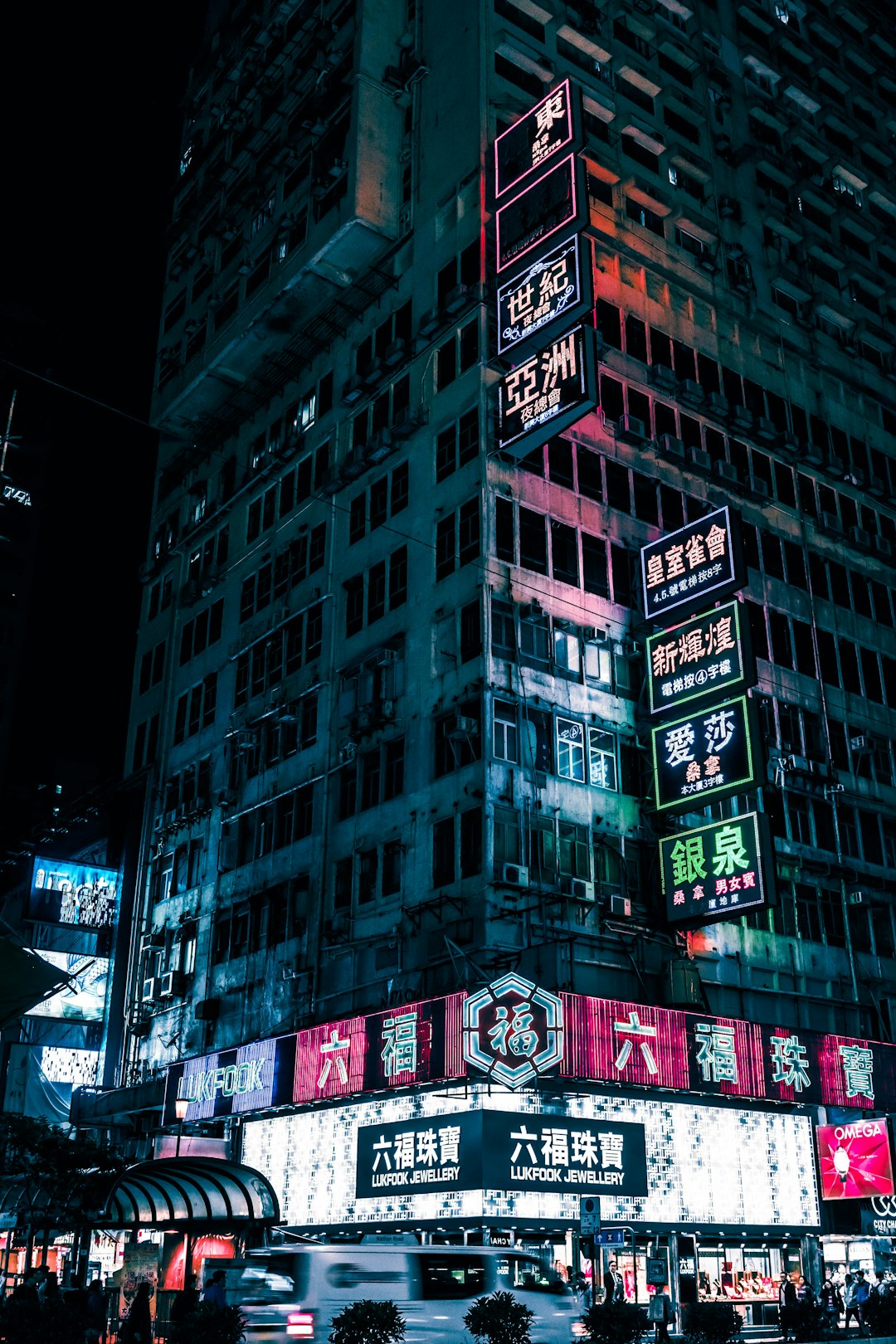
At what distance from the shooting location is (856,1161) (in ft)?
104

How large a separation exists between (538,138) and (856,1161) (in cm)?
2903

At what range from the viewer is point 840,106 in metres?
55.0

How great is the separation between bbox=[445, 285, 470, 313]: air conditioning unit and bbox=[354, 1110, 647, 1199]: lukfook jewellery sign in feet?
74.8

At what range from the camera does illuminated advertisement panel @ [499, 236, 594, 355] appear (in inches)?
1244

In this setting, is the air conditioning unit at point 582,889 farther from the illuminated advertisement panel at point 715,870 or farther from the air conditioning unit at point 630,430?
the air conditioning unit at point 630,430

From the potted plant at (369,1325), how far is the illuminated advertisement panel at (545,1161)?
9.09 metres

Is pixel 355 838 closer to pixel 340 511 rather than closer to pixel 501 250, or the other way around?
pixel 340 511

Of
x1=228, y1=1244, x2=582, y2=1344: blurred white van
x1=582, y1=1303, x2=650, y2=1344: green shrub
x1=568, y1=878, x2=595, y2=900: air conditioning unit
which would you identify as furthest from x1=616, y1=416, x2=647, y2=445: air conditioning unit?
x1=582, y1=1303, x2=650, y2=1344: green shrub

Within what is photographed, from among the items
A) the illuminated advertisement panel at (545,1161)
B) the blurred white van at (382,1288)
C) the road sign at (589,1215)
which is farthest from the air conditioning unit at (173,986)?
the blurred white van at (382,1288)

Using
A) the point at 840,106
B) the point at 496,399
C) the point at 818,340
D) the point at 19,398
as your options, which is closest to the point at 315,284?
the point at 496,399

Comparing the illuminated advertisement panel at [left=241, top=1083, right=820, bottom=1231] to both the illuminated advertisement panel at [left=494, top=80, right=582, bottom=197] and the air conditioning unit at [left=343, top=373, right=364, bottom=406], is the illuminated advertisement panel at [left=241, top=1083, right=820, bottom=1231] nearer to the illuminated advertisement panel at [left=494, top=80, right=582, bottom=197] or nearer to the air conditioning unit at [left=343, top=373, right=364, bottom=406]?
the air conditioning unit at [left=343, top=373, right=364, bottom=406]

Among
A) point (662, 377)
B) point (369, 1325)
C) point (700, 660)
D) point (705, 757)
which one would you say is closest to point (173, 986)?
point (705, 757)

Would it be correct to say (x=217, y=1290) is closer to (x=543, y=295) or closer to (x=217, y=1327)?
(x=217, y=1327)

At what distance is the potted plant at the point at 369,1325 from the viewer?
1652 cm
